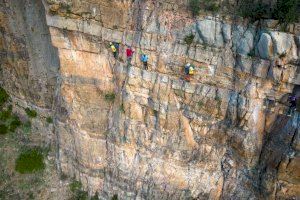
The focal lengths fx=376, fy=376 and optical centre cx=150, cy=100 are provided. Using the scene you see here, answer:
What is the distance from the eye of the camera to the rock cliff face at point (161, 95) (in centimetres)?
1856

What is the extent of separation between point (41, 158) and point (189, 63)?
13591 mm

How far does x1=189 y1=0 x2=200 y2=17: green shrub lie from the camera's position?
18.3m

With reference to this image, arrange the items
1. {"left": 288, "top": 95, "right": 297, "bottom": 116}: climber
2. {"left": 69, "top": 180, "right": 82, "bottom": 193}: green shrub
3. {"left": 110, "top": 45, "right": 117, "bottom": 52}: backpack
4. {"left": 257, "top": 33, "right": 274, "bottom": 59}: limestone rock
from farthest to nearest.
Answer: {"left": 69, "top": 180, "right": 82, "bottom": 193}: green shrub
{"left": 110, "top": 45, "right": 117, "bottom": 52}: backpack
{"left": 288, "top": 95, "right": 297, "bottom": 116}: climber
{"left": 257, "top": 33, "right": 274, "bottom": 59}: limestone rock

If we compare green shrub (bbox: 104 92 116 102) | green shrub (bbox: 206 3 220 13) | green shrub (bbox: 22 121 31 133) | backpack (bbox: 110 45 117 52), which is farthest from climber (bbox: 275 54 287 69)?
green shrub (bbox: 22 121 31 133)

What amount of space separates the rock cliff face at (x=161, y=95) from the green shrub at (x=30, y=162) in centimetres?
177

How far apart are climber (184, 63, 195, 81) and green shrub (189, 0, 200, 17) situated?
2.58 meters

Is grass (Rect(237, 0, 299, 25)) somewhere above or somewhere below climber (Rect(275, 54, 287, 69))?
above

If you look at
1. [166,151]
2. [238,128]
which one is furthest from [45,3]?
[238,128]

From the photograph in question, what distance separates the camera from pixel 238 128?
65.9 ft

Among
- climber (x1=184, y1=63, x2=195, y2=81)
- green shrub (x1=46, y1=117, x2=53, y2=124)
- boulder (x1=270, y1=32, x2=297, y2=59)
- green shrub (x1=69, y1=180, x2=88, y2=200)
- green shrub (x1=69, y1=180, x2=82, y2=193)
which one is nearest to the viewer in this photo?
boulder (x1=270, y1=32, x2=297, y2=59)

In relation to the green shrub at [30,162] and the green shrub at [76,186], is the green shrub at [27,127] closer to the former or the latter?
the green shrub at [30,162]

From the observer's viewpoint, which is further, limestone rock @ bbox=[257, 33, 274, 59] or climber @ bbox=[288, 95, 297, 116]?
climber @ bbox=[288, 95, 297, 116]

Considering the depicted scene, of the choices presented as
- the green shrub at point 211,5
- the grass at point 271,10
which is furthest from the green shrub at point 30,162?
the grass at point 271,10

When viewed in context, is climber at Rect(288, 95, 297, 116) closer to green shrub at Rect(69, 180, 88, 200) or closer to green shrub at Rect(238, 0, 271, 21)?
green shrub at Rect(238, 0, 271, 21)
